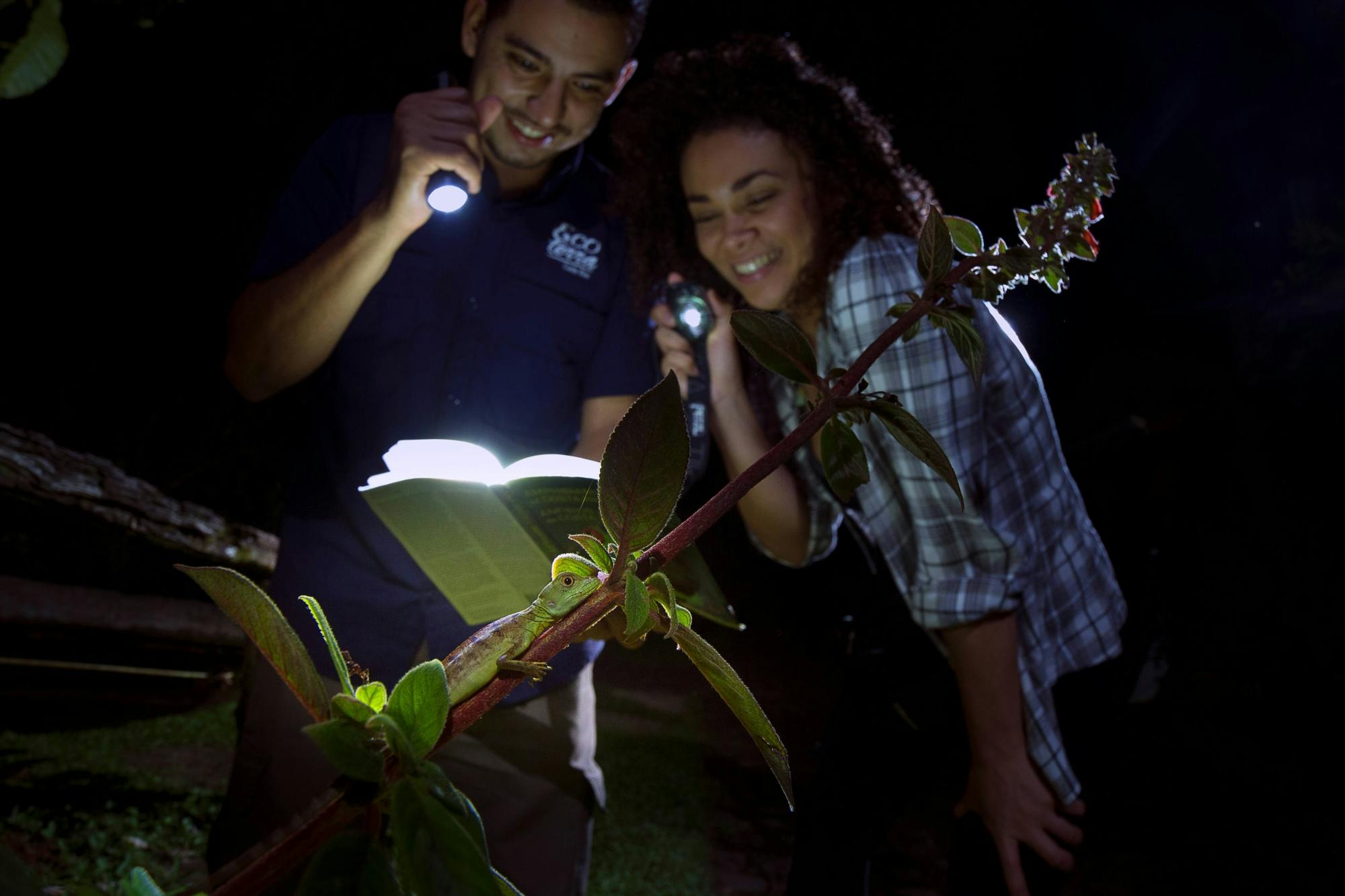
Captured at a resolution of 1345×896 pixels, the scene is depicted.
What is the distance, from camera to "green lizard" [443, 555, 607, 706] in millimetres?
283

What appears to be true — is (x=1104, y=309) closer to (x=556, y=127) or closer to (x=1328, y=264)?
(x=556, y=127)

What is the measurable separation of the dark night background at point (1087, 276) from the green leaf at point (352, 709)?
0.86 metres

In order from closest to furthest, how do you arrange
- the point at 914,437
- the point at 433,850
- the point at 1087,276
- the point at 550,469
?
the point at 433,850 < the point at 914,437 < the point at 550,469 < the point at 1087,276

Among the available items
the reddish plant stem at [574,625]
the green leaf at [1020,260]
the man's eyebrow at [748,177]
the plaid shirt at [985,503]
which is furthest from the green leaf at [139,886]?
the man's eyebrow at [748,177]

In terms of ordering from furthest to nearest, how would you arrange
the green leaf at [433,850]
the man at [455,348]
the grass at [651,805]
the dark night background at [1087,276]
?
the grass at [651,805], the dark night background at [1087,276], the man at [455,348], the green leaf at [433,850]

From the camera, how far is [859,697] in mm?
1557

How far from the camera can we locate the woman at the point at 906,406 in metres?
1.20

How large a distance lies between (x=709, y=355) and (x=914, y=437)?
1.41 m

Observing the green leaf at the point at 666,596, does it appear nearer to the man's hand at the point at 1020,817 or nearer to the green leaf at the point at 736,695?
the green leaf at the point at 736,695

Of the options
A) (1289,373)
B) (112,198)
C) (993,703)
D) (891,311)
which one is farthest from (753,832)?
(112,198)

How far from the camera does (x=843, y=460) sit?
0.39 metres

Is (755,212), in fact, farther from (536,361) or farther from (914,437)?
(914,437)

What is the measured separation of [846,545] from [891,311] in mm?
1677

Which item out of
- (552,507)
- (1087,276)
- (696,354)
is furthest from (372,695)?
(1087,276)
